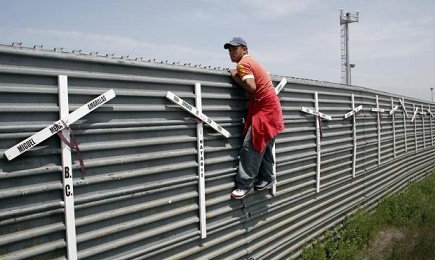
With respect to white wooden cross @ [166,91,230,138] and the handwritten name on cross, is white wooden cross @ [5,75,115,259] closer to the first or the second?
the handwritten name on cross

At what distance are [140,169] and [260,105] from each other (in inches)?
60.5

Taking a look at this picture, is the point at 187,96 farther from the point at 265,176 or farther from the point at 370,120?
the point at 370,120

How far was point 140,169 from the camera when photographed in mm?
3322

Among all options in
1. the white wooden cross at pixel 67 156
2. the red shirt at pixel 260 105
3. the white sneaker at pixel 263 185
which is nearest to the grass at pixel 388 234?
the white sneaker at pixel 263 185

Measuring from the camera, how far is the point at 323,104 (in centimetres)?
630

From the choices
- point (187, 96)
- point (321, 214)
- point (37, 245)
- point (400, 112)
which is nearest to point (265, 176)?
point (187, 96)

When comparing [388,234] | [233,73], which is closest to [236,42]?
[233,73]

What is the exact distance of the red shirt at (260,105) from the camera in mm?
4129

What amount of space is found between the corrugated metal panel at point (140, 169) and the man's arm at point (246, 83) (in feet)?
0.31

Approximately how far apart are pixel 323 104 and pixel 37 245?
4770 mm

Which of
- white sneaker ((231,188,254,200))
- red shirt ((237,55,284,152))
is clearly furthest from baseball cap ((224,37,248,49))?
white sneaker ((231,188,254,200))

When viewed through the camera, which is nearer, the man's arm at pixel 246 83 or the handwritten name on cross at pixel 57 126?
the handwritten name on cross at pixel 57 126

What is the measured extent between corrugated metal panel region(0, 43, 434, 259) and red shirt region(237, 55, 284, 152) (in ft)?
0.72

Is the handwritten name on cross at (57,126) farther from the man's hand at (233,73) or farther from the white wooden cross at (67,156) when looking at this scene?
the man's hand at (233,73)
